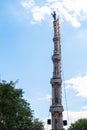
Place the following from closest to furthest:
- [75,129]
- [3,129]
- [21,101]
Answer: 1. [3,129]
2. [21,101]
3. [75,129]

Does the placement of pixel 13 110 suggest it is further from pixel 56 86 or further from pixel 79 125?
pixel 79 125

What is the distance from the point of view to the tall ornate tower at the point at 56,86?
75500mm

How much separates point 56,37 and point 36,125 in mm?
15584

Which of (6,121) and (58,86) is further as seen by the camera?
(58,86)

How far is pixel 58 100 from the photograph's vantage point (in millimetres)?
76875

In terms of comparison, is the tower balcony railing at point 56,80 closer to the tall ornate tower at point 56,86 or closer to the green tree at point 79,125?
the tall ornate tower at point 56,86

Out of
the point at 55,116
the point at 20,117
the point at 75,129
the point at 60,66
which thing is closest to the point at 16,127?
the point at 20,117

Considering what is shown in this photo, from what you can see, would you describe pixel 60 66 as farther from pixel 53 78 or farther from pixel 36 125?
pixel 36 125

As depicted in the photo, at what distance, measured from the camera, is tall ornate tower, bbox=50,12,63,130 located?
75500mm

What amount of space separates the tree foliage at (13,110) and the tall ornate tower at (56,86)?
6.54 meters

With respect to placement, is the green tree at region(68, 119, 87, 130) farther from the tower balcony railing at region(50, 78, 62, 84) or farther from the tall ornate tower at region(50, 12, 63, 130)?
the tower balcony railing at region(50, 78, 62, 84)

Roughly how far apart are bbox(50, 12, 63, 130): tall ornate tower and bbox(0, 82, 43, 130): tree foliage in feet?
21.5

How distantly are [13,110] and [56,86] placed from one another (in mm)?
14316

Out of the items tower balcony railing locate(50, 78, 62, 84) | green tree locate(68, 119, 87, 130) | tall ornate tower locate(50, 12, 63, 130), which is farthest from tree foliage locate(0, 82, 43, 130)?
green tree locate(68, 119, 87, 130)
